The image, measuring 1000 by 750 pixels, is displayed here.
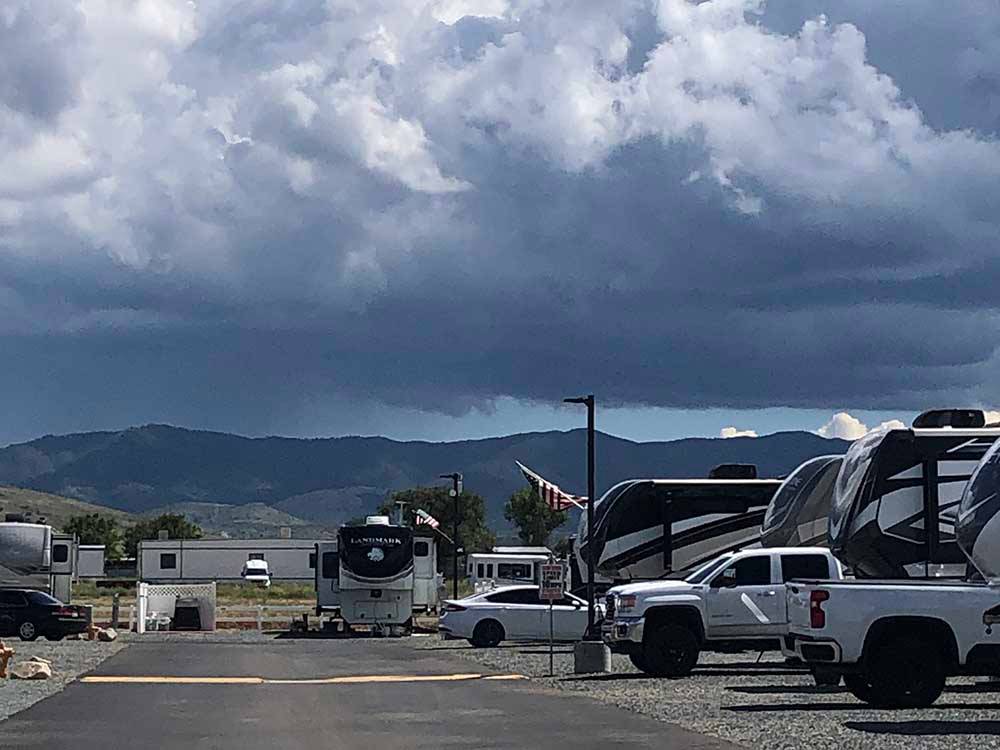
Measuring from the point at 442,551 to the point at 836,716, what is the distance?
3709 inches

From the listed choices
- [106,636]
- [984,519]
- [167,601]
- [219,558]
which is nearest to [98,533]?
[219,558]

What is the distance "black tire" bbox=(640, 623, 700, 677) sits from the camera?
26203 millimetres

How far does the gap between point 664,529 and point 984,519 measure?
613 inches

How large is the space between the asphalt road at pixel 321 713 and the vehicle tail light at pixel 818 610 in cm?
230

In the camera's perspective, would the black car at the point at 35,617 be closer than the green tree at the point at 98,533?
Yes

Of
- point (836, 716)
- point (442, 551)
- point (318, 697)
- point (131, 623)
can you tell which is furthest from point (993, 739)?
point (442, 551)

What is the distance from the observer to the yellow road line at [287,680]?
2645cm

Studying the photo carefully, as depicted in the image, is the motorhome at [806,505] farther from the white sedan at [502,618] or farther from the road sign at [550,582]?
the white sedan at [502,618]

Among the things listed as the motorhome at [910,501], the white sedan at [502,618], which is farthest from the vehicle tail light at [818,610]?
the white sedan at [502,618]

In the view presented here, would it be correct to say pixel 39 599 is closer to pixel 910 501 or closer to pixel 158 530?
pixel 910 501

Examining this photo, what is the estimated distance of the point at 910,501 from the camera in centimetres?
2305

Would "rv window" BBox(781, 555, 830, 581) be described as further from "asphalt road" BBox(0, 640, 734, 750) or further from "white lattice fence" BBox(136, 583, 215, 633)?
"white lattice fence" BBox(136, 583, 215, 633)

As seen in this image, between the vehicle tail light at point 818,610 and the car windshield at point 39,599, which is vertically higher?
the car windshield at point 39,599

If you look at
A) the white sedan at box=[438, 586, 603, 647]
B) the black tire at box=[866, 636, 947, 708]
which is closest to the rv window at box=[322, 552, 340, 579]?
the white sedan at box=[438, 586, 603, 647]
